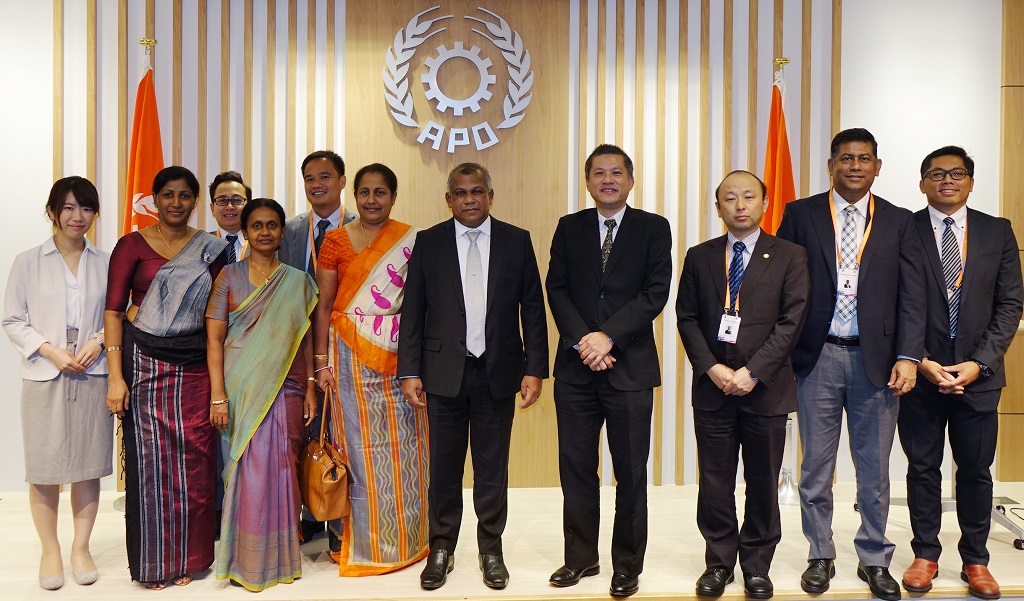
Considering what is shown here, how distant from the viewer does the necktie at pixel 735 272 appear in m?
3.08

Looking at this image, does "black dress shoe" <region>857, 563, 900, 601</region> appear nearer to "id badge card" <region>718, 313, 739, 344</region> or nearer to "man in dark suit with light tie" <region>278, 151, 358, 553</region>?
"id badge card" <region>718, 313, 739, 344</region>

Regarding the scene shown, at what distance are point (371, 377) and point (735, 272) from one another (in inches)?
60.1

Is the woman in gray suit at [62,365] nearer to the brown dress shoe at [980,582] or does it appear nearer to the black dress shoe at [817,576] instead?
the black dress shoe at [817,576]

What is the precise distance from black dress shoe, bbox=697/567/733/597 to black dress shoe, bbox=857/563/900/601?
56cm

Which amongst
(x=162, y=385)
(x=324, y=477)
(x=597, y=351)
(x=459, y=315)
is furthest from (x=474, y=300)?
(x=162, y=385)

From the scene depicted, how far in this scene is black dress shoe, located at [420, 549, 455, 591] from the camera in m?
3.17

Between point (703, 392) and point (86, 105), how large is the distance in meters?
3.90

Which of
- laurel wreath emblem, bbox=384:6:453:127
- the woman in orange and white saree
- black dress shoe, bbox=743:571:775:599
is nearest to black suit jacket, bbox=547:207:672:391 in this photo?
the woman in orange and white saree

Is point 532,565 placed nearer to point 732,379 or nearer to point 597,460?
point 597,460

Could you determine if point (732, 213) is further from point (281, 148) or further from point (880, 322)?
point (281, 148)

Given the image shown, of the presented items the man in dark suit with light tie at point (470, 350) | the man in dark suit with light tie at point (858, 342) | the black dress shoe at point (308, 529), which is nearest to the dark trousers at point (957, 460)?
the man in dark suit with light tie at point (858, 342)

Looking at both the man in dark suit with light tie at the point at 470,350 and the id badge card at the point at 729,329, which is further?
the man in dark suit with light tie at the point at 470,350

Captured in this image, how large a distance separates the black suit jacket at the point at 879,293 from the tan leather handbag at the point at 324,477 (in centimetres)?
192

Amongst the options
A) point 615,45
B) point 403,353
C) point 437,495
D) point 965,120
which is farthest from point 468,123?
point 965,120
